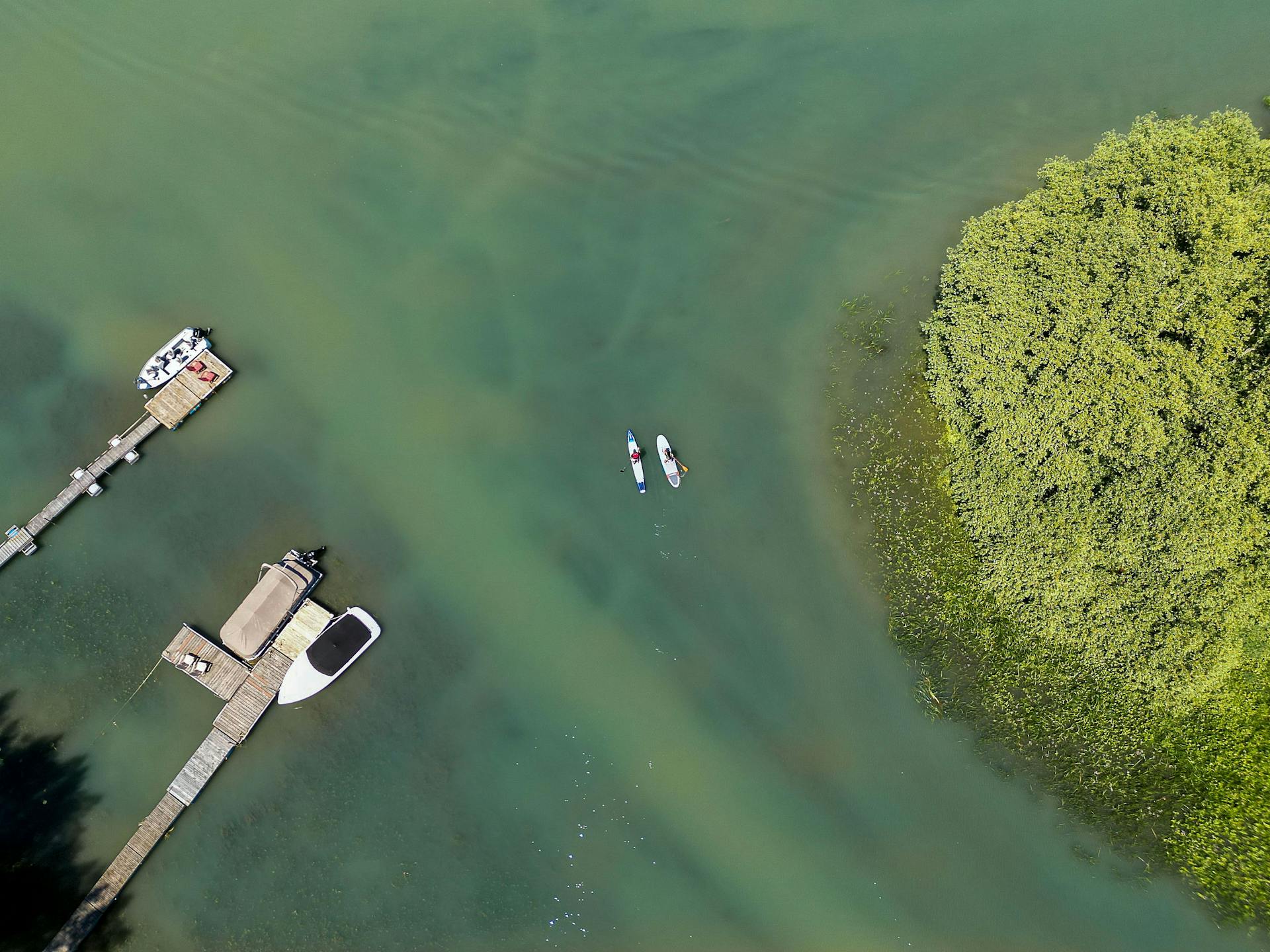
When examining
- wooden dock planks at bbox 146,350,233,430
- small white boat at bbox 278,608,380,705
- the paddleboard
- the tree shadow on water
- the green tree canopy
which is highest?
the green tree canopy

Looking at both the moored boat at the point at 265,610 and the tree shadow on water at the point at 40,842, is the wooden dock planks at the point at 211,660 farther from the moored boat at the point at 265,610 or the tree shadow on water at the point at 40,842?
the tree shadow on water at the point at 40,842

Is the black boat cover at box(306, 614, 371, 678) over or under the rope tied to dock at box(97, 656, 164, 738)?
over

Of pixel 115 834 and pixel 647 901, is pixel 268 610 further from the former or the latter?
pixel 647 901

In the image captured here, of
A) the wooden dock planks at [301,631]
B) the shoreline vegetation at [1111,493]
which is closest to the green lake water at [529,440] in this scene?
the wooden dock planks at [301,631]

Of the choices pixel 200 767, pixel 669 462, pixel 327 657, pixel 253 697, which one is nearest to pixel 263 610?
pixel 327 657

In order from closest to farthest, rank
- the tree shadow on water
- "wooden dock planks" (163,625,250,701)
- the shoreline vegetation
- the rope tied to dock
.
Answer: the shoreline vegetation, the tree shadow on water, "wooden dock planks" (163,625,250,701), the rope tied to dock

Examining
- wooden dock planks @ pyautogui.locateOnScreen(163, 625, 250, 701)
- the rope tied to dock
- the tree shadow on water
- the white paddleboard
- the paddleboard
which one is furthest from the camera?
the paddleboard

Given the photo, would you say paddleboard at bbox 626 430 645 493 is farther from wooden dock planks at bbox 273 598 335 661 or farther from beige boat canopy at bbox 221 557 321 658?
beige boat canopy at bbox 221 557 321 658

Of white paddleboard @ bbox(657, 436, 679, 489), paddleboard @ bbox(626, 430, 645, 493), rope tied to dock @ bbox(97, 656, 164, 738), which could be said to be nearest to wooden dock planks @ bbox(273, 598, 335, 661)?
rope tied to dock @ bbox(97, 656, 164, 738)
